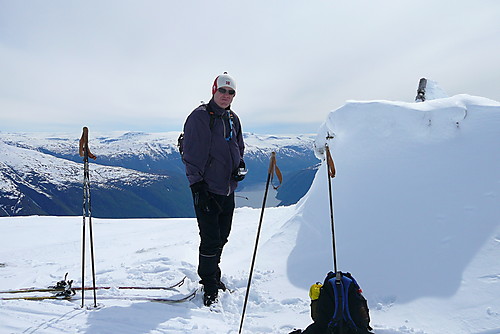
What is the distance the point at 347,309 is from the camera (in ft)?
8.39

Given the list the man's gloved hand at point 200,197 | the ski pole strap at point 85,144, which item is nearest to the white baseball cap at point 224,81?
the man's gloved hand at point 200,197

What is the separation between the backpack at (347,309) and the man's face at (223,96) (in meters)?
2.36

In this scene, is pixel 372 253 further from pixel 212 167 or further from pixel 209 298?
pixel 212 167

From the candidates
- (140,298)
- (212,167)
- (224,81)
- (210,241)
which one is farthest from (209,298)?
(224,81)

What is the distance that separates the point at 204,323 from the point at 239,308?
560 millimetres

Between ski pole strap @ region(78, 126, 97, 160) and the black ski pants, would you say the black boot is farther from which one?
ski pole strap @ region(78, 126, 97, 160)

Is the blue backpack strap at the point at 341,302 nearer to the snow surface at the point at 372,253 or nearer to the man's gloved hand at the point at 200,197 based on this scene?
the snow surface at the point at 372,253

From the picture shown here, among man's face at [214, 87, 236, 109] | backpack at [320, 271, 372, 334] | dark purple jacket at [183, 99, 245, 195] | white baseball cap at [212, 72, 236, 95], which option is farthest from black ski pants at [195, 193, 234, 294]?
backpack at [320, 271, 372, 334]

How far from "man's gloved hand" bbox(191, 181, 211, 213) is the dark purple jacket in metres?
0.06

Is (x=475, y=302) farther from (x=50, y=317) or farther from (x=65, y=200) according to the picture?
(x=65, y=200)

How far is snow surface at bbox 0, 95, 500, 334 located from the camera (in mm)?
3020

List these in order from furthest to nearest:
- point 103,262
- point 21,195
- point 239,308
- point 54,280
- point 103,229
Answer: point 21,195 → point 103,229 → point 103,262 → point 54,280 → point 239,308

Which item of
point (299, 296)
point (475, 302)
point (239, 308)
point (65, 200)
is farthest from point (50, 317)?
point (65, 200)

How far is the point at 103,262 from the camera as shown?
5.54 m
